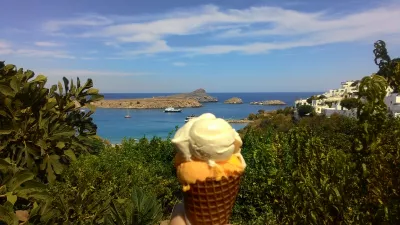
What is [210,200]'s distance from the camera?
2406mm

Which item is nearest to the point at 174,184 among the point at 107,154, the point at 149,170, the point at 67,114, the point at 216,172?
the point at 149,170

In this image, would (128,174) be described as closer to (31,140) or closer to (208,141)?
(31,140)

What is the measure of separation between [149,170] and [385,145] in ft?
30.1

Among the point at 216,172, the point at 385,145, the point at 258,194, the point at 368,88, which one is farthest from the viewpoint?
the point at 258,194

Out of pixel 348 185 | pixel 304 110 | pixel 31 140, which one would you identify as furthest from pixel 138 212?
pixel 304 110

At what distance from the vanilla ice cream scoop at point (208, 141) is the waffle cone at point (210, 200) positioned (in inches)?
5.6

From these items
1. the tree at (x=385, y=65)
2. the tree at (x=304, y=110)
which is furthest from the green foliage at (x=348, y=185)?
the tree at (x=304, y=110)

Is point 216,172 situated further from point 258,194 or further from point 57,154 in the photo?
point 258,194

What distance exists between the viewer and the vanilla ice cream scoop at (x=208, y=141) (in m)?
2.35

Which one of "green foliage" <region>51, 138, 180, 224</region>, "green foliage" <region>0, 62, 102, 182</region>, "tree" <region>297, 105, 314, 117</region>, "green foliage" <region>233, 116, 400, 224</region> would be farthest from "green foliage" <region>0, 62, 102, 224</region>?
"tree" <region>297, 105, 314, 117</region>

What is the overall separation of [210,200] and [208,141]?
0.38 metres

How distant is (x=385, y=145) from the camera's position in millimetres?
2570

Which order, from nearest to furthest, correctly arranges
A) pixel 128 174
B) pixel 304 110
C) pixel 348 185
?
1. pixel 348 185
2. pixel 128 174
3. pixel 304 110

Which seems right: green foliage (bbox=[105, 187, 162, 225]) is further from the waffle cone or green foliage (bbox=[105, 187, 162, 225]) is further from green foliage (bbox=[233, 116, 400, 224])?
green foliage (bbox=[233, 116, 400, 224])
